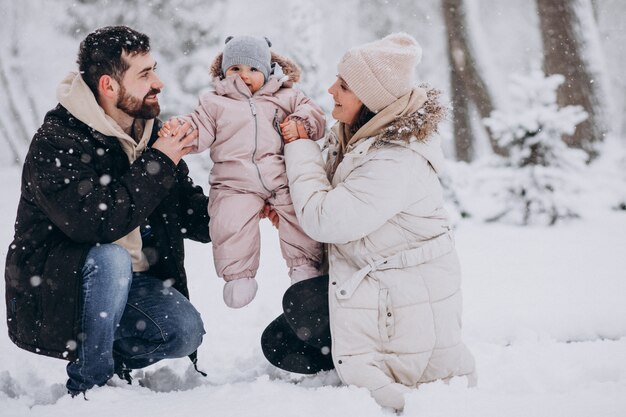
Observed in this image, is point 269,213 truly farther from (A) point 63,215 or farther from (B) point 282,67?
(A) point 63,215

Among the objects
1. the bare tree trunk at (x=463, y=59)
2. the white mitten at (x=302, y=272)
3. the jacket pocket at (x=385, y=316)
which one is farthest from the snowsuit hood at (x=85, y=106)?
the bare tree trunk at (x=463, y=59)

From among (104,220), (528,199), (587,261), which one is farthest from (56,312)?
(528,199)

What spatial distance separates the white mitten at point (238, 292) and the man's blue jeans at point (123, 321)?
23cm

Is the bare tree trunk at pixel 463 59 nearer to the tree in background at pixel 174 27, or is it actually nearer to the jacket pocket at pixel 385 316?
the tree in background at pixel 174 27

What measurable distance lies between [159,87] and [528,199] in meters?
5.14

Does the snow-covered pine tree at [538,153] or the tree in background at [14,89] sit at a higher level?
the tree in background at [14,89]

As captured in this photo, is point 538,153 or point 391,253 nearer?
point 391,253

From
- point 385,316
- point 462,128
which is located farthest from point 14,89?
point 385,316

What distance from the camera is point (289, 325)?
106 inches

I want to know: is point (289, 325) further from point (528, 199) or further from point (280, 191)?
point (528, 199)

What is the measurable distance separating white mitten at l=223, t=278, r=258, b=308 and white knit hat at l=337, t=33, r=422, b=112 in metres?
1.00

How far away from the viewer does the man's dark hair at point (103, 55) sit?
259 centimetres

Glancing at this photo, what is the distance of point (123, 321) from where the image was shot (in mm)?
2668

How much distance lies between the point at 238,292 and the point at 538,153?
16.7 feet
